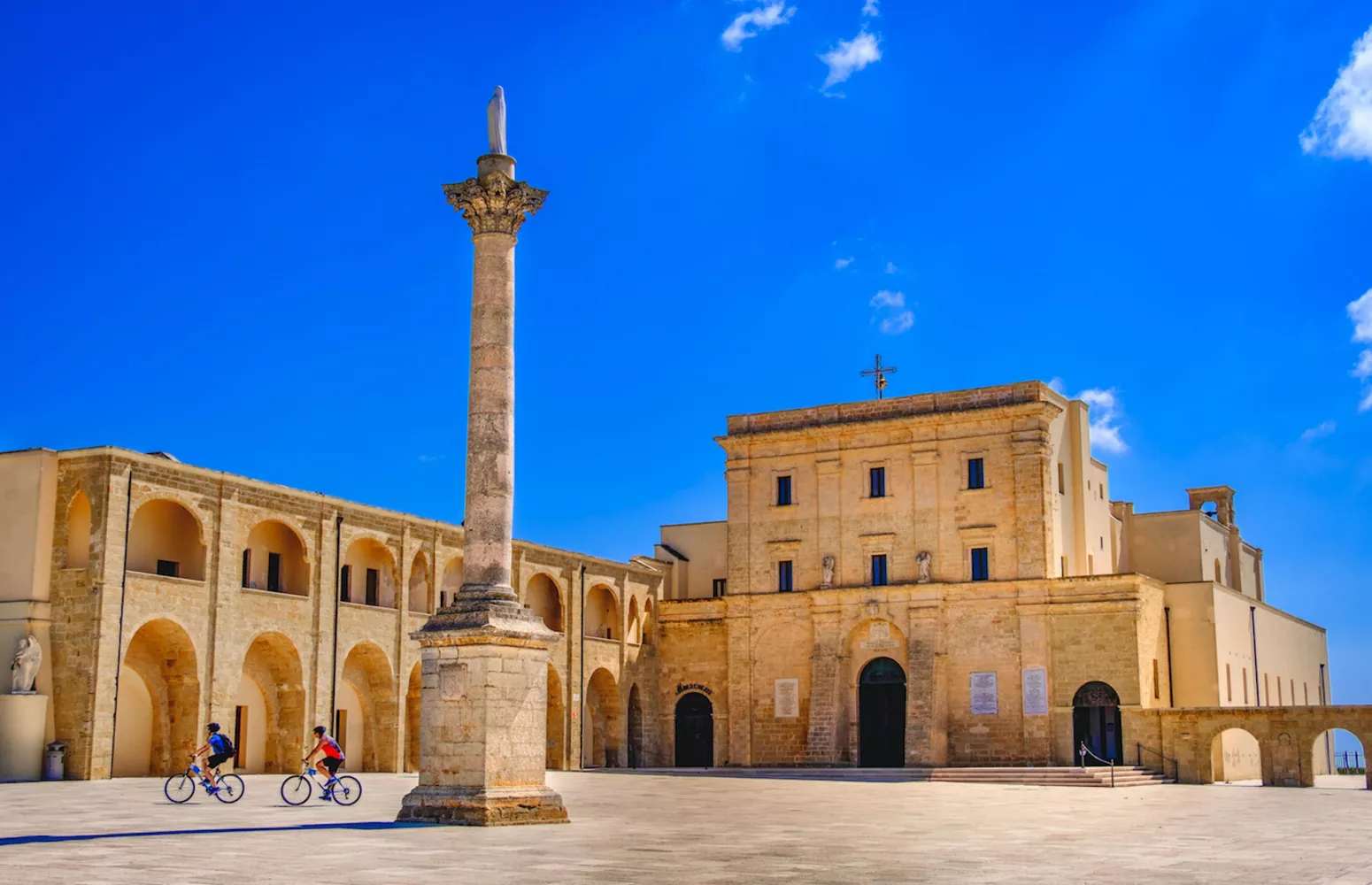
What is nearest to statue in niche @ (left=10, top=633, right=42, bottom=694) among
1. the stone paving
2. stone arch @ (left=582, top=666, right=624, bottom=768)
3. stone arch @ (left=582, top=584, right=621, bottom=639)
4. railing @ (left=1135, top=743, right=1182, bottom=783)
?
the stone paving

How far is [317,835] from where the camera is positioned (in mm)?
17391

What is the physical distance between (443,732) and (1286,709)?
28196 mm

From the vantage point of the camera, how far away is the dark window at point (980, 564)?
47.2 meters

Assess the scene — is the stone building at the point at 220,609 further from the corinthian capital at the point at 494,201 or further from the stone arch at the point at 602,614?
the corinthian capital at the point at 494,201

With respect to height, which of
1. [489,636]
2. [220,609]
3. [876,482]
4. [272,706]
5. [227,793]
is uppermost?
[876,482]

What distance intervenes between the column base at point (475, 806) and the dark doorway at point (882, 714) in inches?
1179

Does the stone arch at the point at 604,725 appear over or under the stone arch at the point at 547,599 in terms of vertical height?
under

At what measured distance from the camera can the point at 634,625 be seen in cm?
5278

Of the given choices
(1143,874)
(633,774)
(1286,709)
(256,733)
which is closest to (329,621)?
(256,733)

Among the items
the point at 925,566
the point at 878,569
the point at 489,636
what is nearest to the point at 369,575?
the point at 878,569

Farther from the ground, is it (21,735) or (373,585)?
(373,585)

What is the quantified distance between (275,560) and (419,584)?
5520 mm

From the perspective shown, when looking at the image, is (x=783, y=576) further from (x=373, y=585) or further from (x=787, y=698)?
(x=373, y=585)

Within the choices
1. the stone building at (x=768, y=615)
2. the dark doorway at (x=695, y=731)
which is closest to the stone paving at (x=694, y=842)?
the stone building at (x=768, y=615)
